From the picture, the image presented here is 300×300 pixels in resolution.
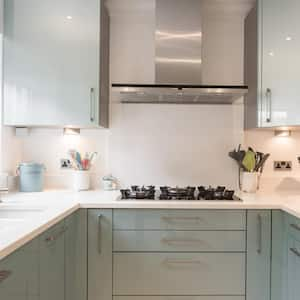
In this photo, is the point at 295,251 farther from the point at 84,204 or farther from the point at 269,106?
the point at 84,204

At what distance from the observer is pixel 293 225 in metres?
1.64

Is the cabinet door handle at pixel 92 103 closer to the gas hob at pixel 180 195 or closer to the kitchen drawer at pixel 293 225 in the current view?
the gas hob at pixel 180 195

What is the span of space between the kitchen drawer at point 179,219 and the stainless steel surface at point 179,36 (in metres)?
0.91

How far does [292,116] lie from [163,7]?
1.13 metres

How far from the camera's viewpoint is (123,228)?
1.82m

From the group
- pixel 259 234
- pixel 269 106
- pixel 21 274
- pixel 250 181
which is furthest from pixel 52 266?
pixel 269 106

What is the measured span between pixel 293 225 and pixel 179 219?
2.02 ft

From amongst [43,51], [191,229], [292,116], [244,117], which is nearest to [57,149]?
[43,51]

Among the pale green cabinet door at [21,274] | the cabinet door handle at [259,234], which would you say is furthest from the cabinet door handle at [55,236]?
the cabinet door handle at [259,234]

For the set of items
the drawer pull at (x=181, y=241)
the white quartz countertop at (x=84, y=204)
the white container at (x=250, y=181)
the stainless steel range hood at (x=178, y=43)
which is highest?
the stainless steel range hood at (x=178, y=43)

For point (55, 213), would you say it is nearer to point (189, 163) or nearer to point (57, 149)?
point (57, 149)

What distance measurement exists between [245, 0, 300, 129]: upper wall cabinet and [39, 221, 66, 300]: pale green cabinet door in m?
1.45

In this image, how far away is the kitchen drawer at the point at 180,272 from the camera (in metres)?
1.83

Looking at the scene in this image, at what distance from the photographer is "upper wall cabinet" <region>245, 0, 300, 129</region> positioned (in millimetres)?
1868
